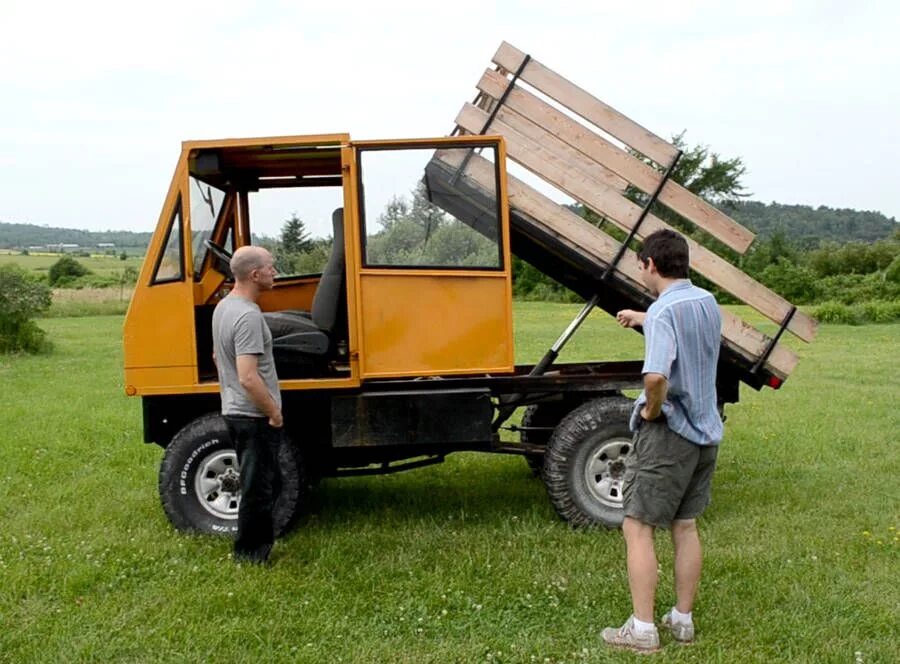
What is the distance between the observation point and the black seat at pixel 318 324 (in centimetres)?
589

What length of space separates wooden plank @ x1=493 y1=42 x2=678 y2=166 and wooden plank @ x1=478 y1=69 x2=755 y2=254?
8cm

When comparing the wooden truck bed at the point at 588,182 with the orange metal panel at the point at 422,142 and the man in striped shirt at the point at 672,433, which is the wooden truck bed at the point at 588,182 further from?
the man in striped shirt at the point at 672,433

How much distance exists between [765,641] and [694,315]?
161 centimetres

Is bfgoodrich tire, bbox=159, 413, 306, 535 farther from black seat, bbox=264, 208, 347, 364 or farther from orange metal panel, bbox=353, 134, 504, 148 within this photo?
orange metal panel, bbox=353, 134, 504, 148

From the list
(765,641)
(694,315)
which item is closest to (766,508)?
(765,641)

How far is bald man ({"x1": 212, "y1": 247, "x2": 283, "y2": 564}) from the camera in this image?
4898 millimetres

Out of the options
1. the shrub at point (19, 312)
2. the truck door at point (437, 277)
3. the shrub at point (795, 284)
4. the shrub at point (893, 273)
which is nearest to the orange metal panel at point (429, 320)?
the truck door at point (437, 277)

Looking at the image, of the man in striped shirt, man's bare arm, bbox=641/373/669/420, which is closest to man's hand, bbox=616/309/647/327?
the man in striped shirt

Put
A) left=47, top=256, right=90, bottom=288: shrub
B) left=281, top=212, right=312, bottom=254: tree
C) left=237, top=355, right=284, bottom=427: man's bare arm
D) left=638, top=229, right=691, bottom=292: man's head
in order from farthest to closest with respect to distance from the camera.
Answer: left=47, top=256, right=90, bottom=288: shrub, left=281, top=212, right=312, bottom=254: tree, left=237, top=355, right=284, bottom=427: man's bare arm, left=638, top=229, right=691, bottom=292: man's head

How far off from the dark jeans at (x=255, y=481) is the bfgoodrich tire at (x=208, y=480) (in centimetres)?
45

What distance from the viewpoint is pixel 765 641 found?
4.31 meters

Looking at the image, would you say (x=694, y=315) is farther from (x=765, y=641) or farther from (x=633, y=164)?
(x=633, y=164)

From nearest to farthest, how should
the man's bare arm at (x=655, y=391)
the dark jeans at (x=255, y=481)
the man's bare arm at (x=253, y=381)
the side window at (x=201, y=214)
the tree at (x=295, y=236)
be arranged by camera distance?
the man's bare arm at (x=655, y=391), the man's bare arm at (x=253, y=381), the dark jeans at (x=255, y=481), the side window at (x=201, y=214), the tree at (x=295, y=236)

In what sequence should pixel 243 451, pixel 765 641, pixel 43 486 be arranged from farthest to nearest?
pixel 43 486, pixel 243 451, pixel 765 641
